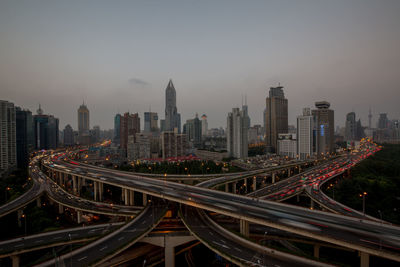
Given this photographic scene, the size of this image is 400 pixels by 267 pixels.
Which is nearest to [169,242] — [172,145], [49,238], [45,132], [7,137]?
[49,238]

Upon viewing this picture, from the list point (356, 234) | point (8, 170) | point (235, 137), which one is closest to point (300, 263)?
point (356, 234)

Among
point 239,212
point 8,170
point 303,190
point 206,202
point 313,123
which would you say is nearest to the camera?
point 239,212

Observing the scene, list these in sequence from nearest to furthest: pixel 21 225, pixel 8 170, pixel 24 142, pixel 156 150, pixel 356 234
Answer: pixel 356 234, pixel 21 225, pixel 8 170, pixel 24 142, pixel 156 150

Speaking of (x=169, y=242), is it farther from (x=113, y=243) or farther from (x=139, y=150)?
(x=139, y=150)

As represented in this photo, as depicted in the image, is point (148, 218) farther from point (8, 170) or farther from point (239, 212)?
point (8, 170)

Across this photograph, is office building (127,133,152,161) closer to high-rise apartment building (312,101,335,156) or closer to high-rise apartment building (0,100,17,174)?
high-rise apartment building (0,100,17,174)

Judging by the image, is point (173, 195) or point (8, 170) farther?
point (8, 170)
